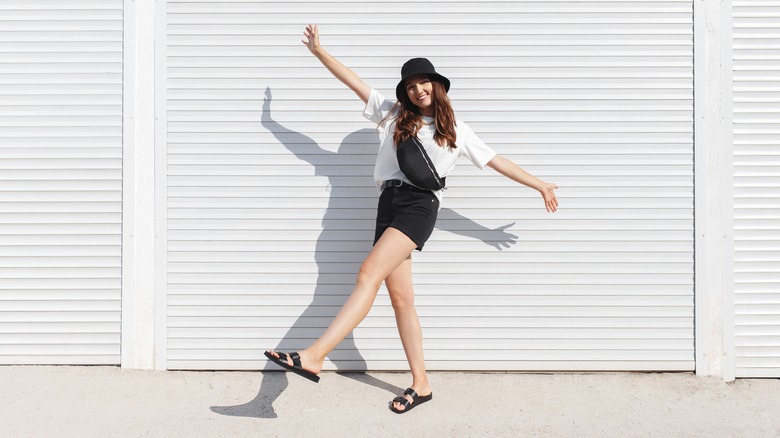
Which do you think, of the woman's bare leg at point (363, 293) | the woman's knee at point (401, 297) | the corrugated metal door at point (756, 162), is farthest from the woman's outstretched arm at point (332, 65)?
the corrugated metal door at point (756, 162)

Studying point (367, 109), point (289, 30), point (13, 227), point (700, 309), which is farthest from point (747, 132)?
point (13, 227)

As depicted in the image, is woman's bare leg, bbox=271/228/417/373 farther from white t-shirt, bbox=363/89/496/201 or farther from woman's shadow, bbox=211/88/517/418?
woman's shadow, bbox=211/88/517/418

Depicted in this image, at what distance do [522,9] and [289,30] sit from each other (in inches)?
61.7

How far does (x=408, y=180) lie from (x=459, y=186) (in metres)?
0.71

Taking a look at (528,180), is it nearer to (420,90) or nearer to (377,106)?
(420,90)

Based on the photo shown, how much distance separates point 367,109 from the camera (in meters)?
3.73

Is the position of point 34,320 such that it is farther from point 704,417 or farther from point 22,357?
point 704,417

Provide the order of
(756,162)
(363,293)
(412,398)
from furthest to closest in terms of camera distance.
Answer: (756,162) < (412,398) < (363,293)

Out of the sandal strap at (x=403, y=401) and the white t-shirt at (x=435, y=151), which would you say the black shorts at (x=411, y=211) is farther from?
the sandal strap at (x=403, y=401)

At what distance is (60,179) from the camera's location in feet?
13.5

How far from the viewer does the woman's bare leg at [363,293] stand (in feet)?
10.2

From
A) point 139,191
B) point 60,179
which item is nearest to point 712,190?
point 139,191

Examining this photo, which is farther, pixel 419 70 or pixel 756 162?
pixel 756 162

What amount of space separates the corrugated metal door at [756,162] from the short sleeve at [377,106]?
2.33 metres
